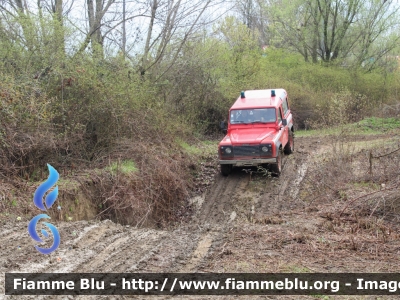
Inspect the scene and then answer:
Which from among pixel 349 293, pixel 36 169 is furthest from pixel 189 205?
pixel 349 293

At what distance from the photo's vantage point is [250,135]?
11859 millimetres

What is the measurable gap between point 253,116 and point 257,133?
78 centimetres

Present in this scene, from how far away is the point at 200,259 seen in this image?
5.36m

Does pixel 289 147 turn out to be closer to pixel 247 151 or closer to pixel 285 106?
pixel 285 106

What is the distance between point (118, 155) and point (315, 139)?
935 cm

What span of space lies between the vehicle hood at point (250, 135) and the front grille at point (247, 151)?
0.14 meters

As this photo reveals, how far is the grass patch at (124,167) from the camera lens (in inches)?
379

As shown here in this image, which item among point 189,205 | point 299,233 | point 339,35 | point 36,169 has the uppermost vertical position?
point 339,35

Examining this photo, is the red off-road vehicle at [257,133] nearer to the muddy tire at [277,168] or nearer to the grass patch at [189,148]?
the muddy tire at [277,168]

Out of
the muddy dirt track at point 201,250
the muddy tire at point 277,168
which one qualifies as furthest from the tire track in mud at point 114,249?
the muddy tire at point 277,168

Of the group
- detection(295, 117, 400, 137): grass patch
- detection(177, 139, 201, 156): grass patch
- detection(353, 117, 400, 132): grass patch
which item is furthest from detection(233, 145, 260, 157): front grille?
detection(353, 117, 400, 132): grass patch

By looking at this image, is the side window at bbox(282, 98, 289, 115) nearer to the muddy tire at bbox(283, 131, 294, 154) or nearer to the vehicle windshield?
the muddy tire at bbox(283, 131, 294, 154)

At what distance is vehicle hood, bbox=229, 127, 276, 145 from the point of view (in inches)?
448

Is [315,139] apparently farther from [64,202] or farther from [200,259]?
[200,259]
